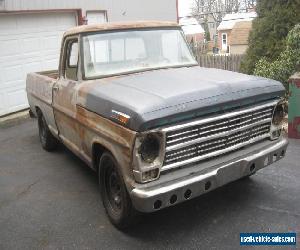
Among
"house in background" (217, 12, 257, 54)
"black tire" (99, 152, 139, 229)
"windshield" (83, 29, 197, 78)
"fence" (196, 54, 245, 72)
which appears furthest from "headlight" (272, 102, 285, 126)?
"house in background" (217, 12, 257, 54)

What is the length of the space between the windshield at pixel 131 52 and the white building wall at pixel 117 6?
6.24 meters

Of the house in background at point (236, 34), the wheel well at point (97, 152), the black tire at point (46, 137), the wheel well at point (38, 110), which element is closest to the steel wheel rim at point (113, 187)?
the wheel well at point (97, 152)

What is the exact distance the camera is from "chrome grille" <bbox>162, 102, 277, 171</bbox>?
3635mm

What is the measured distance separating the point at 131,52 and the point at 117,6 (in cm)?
988

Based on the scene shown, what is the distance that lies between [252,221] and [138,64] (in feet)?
7.56

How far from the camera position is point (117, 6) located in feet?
47.0

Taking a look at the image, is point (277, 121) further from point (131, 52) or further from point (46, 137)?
point (46, 137)

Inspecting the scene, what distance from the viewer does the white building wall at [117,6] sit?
→ 10.8 m

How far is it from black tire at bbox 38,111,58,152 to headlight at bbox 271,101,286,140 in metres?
3.93

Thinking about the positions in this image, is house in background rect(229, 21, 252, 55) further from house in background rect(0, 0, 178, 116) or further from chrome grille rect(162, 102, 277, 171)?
chrome grille rect(162, 102, 277, 171)

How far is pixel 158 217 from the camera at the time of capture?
14.4 ft

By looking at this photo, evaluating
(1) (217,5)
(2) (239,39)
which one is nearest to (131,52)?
(2) (239,39)

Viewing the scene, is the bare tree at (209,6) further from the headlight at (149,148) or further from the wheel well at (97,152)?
the headlight at (149,148)

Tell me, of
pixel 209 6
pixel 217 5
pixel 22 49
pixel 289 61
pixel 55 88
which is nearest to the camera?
pixel 55 88
